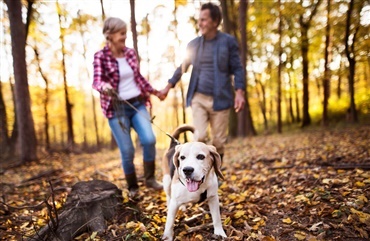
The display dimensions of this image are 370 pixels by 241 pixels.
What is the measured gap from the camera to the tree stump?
273cm

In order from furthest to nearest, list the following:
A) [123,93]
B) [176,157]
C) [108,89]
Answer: [123,93] < [108,89] < [176,157]

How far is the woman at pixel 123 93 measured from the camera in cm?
372

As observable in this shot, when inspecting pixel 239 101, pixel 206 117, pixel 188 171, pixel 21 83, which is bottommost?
pixel 188 171

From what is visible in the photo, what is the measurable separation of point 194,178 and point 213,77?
2170 mm

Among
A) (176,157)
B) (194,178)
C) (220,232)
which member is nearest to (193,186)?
(194,178)

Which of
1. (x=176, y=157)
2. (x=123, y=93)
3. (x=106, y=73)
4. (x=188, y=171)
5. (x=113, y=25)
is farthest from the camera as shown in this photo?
A: (x=123, y=93)

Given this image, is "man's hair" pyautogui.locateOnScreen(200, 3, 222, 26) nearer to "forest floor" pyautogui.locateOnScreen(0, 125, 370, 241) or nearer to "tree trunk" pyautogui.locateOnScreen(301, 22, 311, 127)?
"forest floor" pyautogui.locateOnScreen(0, 125, 370, 241)

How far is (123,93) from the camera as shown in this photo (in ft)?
13.0

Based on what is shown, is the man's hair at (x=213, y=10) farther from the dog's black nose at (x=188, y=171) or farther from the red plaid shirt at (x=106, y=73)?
the dog's black nose at (x=188, y=171)

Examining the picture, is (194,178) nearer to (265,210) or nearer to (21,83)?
(265,210)

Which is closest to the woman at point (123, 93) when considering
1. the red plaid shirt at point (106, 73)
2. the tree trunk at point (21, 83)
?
the red plaid shirt at point (106, 73)

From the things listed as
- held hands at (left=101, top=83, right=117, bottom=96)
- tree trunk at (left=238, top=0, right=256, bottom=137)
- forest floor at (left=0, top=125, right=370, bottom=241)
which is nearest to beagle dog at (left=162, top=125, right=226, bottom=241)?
forest floor at (left=0, top=125, right=370, bottom=241)

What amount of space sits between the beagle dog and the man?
1344 millimetres

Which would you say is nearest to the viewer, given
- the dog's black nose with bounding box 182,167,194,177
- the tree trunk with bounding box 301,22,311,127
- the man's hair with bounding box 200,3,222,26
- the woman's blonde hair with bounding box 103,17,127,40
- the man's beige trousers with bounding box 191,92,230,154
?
the dog's black nose with bounding box 182,167,194,177
